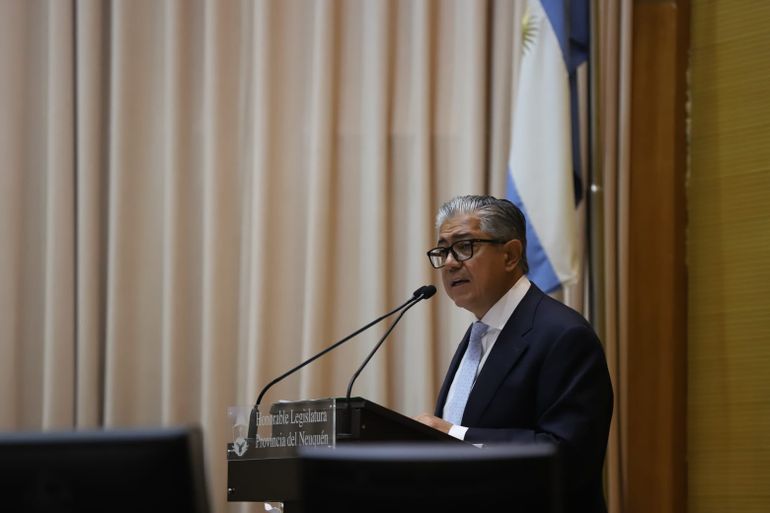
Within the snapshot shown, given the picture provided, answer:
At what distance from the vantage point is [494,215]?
365 centimetres

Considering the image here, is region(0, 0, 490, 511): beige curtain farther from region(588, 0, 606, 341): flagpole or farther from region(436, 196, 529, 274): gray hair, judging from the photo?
region(436, 196, 529, 274): gray hair

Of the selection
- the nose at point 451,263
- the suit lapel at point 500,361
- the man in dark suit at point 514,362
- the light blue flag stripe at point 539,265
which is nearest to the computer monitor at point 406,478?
the man in dark suit at point 514,362

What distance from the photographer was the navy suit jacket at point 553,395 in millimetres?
3146

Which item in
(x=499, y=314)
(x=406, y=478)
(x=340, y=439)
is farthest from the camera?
(x=499, y=314)

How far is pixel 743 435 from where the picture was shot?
14.9ft

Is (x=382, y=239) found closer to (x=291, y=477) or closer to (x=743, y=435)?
(x=743, y=435)

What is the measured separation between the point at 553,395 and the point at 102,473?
5.47 feet

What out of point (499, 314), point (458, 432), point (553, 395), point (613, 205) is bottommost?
point (458, 432)

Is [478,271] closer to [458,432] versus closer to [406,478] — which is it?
[458,432]

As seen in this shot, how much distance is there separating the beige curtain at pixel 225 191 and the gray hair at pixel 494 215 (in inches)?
60.6

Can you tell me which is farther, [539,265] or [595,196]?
[595,196]

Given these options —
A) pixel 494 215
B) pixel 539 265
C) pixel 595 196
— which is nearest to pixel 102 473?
pixel 494 215

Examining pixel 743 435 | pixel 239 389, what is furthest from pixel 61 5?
pixel 743 435

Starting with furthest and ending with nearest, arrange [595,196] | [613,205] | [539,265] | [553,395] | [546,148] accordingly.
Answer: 1. [613,205]
2. [595,196]
3. [546,148]
4. [539,265]
5. [553,395]
